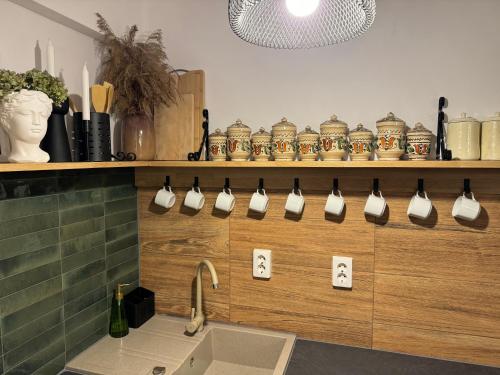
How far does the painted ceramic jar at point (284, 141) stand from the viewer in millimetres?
1338

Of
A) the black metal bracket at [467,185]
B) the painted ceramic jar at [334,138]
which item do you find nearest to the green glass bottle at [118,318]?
the painted ceramic jar at [334,138]

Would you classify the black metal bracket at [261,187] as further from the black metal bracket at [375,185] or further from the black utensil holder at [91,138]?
the black utensil holder at [91,138]

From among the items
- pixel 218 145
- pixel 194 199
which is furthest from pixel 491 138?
pixel 194 199

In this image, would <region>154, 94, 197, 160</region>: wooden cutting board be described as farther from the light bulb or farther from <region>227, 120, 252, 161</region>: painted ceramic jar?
the light bulb

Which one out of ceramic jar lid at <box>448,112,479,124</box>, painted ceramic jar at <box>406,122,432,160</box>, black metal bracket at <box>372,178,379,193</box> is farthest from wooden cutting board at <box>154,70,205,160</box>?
ceramic jar lid at <box>448,112,479,124</box>

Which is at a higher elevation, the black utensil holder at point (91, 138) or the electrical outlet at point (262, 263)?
the black utensil holder at point (91, 138)

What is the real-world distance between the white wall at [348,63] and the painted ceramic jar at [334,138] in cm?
16

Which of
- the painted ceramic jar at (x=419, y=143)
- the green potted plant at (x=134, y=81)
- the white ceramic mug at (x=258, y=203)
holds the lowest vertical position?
the white ceramic mug at (x=258, y=203)

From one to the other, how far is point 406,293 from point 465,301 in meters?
0.19

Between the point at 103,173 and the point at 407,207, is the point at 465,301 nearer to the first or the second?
the point at 407,207

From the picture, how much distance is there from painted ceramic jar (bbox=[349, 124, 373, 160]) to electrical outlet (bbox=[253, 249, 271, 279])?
514mm

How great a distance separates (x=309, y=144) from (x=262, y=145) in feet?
0.55

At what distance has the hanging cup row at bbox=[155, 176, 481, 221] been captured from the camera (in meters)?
1.24

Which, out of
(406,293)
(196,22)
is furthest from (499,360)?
(196,22)
